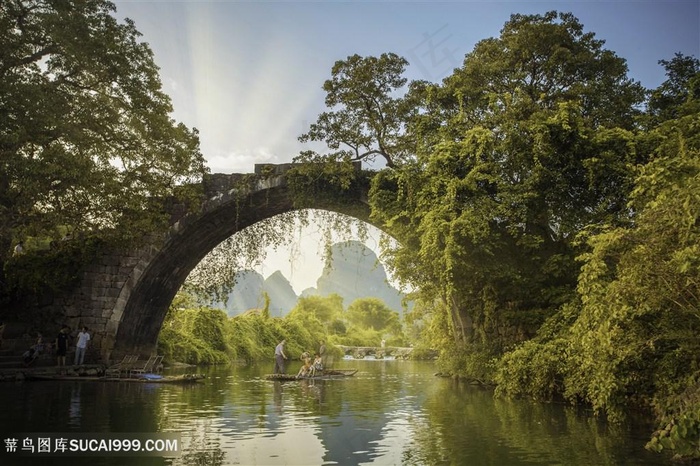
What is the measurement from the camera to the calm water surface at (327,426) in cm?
688

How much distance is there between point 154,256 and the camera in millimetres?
20047

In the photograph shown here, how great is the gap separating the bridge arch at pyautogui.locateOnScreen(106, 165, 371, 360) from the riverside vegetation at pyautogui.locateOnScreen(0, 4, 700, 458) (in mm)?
769

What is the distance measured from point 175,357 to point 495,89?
1988 cm

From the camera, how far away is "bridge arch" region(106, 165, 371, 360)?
19.7 meters

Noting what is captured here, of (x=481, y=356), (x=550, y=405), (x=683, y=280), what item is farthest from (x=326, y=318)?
(x=683, y=280)

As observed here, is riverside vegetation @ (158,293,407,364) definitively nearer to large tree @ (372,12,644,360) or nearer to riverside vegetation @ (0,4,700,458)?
riverside vegetation @ (0,4,700,458)

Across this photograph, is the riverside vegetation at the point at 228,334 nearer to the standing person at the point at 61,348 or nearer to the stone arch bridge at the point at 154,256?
the stone arch bridge at the point at 154,256

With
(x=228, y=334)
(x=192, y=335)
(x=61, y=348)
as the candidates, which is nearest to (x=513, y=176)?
(x=61, y=348)

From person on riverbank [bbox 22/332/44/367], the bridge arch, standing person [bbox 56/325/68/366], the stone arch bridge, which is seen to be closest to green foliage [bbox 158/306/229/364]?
the bridge arch

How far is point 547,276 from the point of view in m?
15.5

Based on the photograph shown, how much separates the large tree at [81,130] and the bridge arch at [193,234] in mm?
1088

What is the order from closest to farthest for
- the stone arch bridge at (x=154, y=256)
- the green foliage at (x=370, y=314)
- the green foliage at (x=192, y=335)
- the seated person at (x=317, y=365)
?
the seated person at (x=317, y=365) < the stone arch bridge at (x=154, y=256) < the green foliage at (x=192, y=335) < the green foliage at (x=370, y=314)

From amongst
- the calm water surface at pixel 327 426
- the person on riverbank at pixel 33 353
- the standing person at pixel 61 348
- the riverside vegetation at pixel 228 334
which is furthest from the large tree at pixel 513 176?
the riverside vegetation at pixel 228 334

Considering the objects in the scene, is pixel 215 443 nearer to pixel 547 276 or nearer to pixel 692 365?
pixel 692 365
